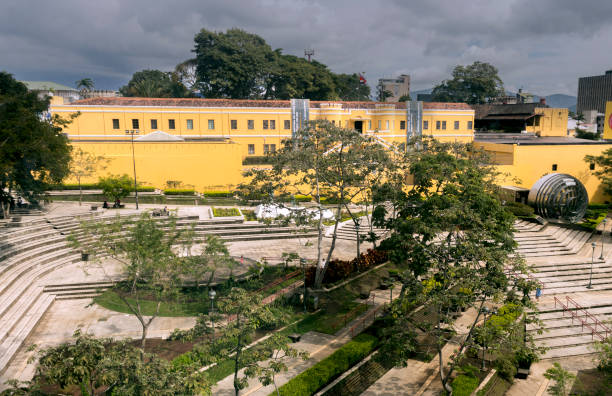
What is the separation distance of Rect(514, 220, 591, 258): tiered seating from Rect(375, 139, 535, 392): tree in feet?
35.1

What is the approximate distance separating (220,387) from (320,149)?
10615mm

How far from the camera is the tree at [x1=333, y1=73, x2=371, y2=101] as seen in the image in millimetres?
75875

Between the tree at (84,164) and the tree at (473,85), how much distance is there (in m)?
64.7

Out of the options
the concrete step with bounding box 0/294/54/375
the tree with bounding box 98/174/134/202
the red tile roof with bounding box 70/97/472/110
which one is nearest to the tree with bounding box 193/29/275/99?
the red tile roof with bounding box 70/97/472/110

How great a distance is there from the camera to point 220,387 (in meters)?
13.2

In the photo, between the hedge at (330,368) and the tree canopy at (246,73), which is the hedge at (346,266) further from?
the tree canopy at (246,73)

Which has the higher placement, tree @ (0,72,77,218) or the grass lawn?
tree @ (0,72,77,218)

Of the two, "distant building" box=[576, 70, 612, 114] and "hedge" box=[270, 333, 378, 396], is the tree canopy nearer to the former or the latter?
"hedge" box=[270, 333, 378, 396]

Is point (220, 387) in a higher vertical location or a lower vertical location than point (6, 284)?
lower

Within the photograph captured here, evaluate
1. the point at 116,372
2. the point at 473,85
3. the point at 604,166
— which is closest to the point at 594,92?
the point at 473,85

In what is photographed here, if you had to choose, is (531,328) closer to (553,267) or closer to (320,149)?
(553,267)

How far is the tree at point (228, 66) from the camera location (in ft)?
199

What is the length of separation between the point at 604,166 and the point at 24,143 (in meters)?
41.7

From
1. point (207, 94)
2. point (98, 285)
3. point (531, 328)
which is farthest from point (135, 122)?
point (531, 328)
